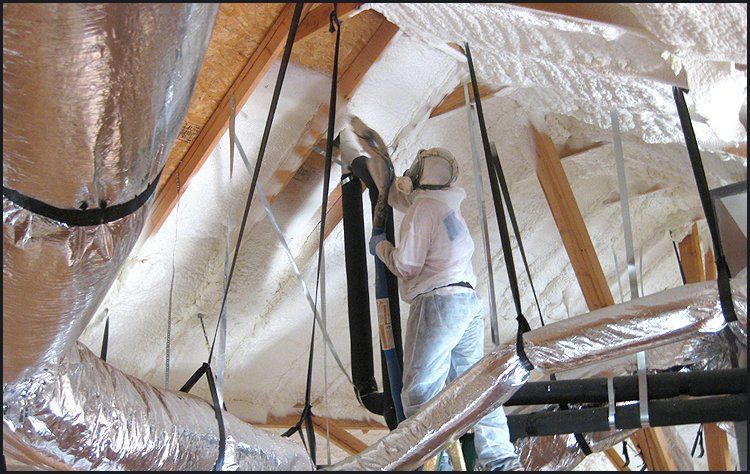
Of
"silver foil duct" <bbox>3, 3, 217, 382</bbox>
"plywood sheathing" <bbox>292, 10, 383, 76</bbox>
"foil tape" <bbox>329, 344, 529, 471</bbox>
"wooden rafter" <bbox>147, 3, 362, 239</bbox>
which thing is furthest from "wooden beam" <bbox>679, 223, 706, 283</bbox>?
"silver foil duct" <bbox>3, 3, 217, 382</bbox>

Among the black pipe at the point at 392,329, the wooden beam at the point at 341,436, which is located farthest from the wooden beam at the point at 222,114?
the wooden beam at the point at 341,436

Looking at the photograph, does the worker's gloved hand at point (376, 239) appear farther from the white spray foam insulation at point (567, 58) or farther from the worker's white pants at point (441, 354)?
the white spray foam insulation at point (567, 58)

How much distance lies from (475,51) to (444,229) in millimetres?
665

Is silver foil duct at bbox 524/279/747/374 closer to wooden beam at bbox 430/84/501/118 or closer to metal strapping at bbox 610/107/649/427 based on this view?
metal strapping at bbox 610/107/649/427

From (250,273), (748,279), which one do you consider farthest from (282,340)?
(748,279)

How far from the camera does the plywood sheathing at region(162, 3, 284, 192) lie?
9.11 ft

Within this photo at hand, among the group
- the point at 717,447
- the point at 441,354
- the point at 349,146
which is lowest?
the point at 717,447

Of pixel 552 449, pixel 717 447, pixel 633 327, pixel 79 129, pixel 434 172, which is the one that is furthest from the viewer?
pixel 717 447

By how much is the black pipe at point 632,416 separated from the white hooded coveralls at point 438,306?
1.31ft

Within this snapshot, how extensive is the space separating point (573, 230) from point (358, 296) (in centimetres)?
100

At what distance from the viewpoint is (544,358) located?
2.26 metres

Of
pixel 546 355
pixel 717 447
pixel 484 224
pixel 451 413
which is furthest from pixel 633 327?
pixel 717 447

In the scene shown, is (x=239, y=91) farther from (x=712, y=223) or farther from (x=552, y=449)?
(x=552, y=449)

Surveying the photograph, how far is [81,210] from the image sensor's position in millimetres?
1522
